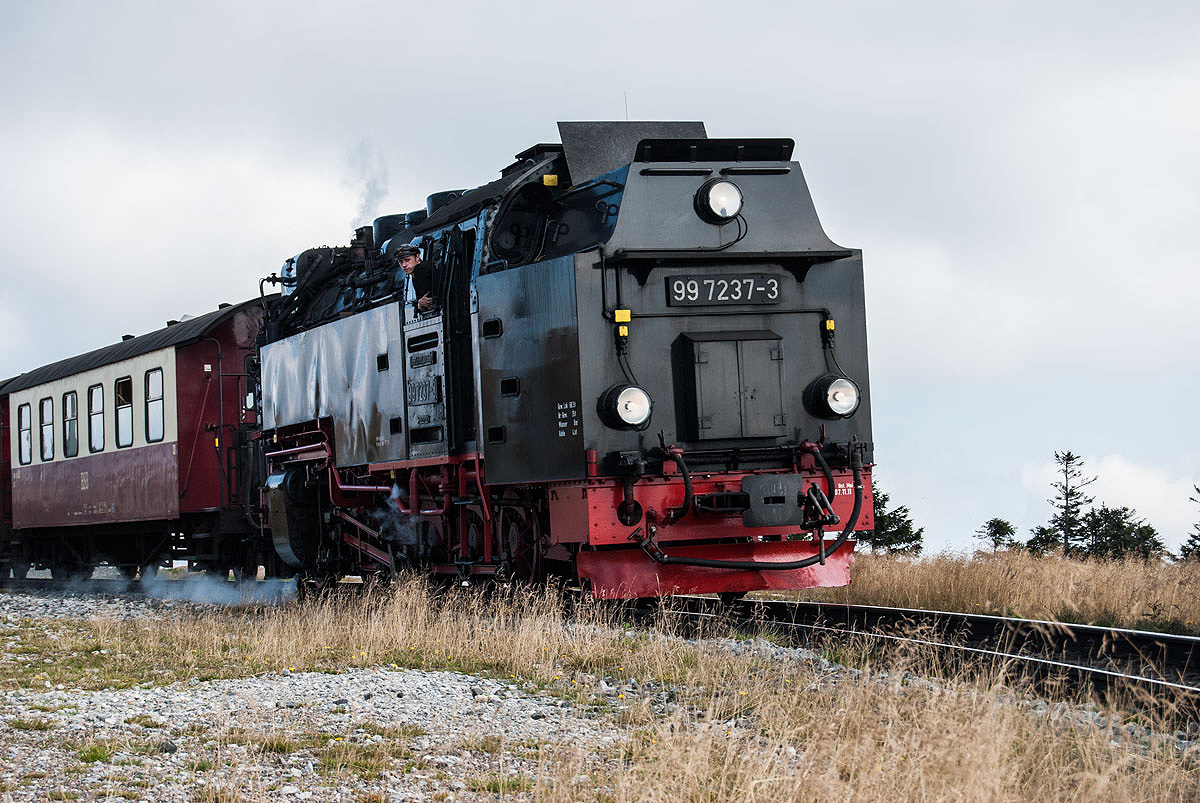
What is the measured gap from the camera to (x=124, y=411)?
786 inches

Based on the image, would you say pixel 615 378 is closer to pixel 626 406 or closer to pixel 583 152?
pixel 626 406

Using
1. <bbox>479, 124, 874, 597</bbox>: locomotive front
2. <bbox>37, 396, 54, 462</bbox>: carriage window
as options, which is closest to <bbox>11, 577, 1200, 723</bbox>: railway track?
<bbox>479, 124, 874, 597</bbox>: locomotive front

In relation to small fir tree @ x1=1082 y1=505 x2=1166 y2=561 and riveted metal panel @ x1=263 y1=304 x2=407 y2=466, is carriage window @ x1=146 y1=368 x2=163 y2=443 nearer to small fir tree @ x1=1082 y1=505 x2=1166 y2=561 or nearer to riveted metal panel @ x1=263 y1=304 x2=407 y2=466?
riveted metal panel @ x1=263 y1=304 x2=407 y2=466

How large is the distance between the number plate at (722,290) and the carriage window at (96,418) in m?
13.6

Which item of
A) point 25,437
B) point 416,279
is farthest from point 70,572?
point 416,279

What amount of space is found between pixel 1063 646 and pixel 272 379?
9.90 metres

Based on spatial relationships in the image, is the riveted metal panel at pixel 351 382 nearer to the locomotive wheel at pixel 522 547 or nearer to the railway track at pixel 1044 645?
the locomotive wheel at pixel 522 547

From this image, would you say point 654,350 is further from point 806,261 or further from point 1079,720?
point 1079,720

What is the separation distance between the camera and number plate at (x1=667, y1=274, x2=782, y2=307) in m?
10.1

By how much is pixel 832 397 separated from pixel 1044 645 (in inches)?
103

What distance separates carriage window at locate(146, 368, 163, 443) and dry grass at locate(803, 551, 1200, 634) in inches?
393

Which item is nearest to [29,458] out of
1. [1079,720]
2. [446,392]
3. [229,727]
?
[446,392]

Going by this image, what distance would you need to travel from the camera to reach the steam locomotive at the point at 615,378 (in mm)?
9773

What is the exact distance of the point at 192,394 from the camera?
1827 cm
